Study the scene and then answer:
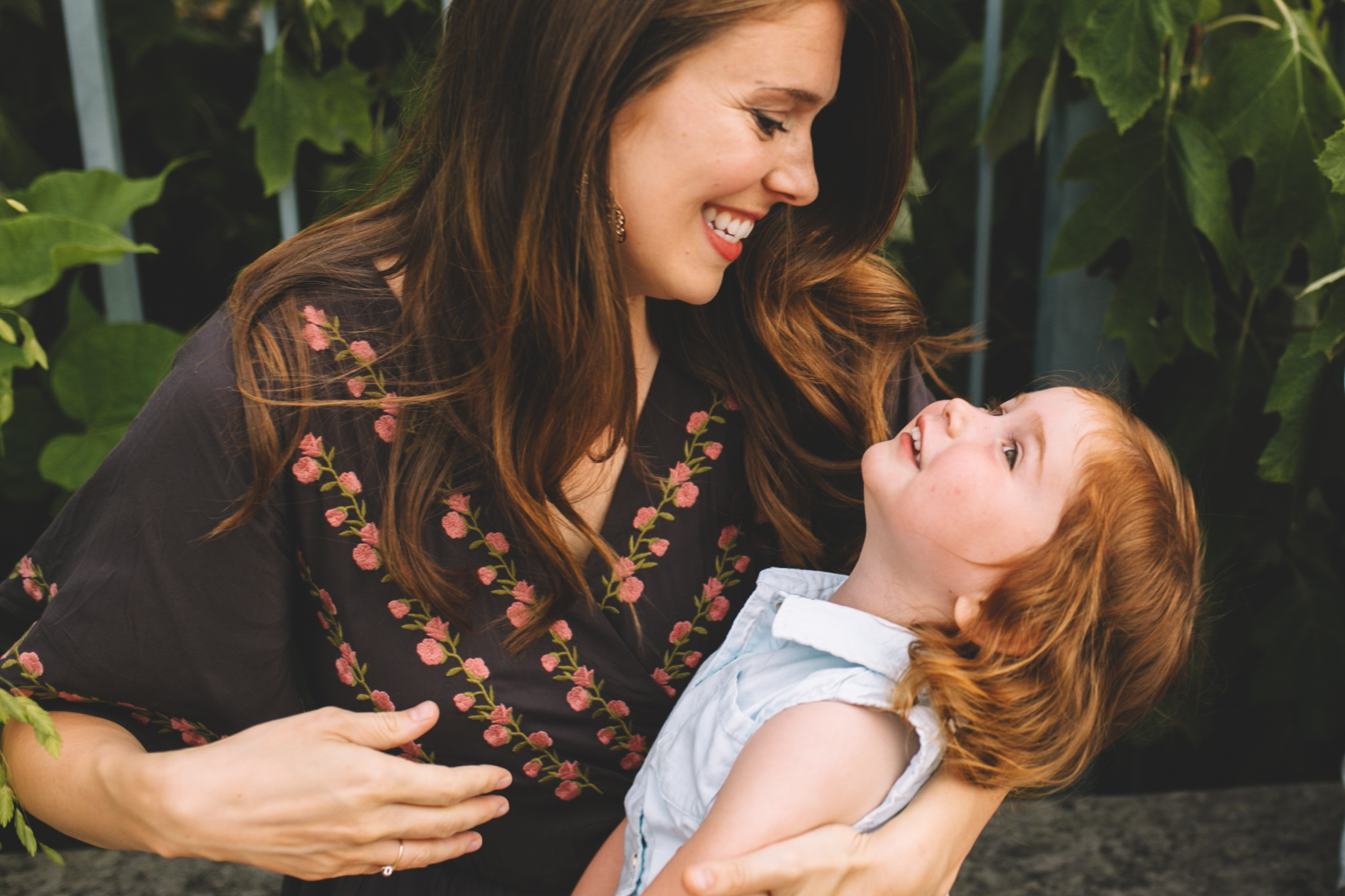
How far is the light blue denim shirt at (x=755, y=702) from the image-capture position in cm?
114

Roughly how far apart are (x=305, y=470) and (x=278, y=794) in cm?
34

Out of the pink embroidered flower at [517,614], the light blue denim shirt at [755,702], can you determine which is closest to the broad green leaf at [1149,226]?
the light blue denim shirt at [755,702]

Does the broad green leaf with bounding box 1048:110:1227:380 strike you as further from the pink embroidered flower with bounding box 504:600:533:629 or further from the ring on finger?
the ring on finger

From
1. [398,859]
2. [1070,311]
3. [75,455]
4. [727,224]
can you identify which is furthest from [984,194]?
[75,455]

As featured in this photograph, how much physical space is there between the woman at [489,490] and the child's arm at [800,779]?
4 centimetres

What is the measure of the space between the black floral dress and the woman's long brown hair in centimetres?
3

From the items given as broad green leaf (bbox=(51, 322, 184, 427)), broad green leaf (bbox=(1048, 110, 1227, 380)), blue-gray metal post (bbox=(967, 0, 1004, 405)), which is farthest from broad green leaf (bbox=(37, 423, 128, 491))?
broad green leaf (bbox=(1048, 110, 1227, 380))

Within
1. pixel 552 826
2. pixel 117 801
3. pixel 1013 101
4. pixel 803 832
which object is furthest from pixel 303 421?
pixel 1013 101

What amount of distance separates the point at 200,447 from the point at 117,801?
37 cm

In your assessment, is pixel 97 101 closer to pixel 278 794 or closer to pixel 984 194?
pixel 278 794

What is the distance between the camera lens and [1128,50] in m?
1.49

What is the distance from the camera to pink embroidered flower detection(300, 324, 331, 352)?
118 cm

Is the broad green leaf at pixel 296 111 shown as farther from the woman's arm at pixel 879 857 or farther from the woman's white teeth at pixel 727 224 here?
the woman's arm at pixel 879 857

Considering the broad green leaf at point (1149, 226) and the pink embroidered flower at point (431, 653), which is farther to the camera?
the broad green leaf at point (1149, 226)
